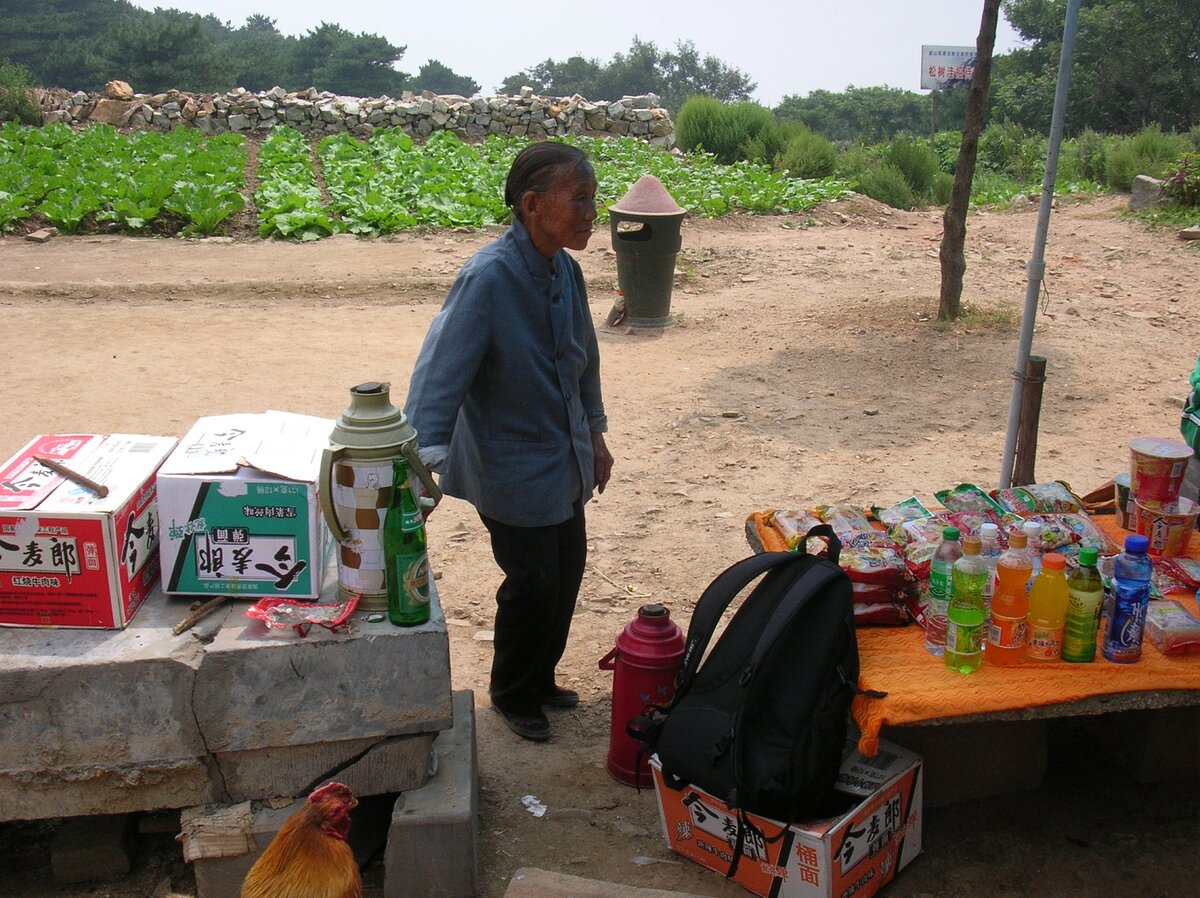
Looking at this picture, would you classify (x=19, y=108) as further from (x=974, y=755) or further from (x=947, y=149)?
(x=974, y=755)

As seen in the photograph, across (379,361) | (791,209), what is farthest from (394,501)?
(791,209)

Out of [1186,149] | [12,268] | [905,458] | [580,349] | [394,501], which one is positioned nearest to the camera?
[394,501]

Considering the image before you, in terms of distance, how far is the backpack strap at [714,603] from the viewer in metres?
2.94

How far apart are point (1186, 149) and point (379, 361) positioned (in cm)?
1441

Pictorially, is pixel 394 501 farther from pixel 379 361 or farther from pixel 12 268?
pixel 12 268

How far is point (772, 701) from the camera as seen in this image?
9.14 feet

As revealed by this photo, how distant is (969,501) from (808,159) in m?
15.1

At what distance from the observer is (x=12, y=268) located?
36.8 feet

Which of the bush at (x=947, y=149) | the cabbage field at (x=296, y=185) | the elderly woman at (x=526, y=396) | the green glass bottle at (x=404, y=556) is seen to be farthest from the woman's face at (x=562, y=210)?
the bush at (x=947, y=149)

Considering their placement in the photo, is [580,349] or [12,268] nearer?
[580,349]

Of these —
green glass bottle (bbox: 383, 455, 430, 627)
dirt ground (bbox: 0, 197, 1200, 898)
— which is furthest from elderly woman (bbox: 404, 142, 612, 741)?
dirt ground (bbox: 0, 197, 1200, 898)

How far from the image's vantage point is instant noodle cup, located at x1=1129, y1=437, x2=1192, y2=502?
327 cm

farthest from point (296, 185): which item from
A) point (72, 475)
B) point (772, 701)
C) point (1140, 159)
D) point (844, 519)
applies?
point (772, 701)

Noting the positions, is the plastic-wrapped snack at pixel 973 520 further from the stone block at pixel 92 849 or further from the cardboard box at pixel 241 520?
the stone block at pixel 92 849
